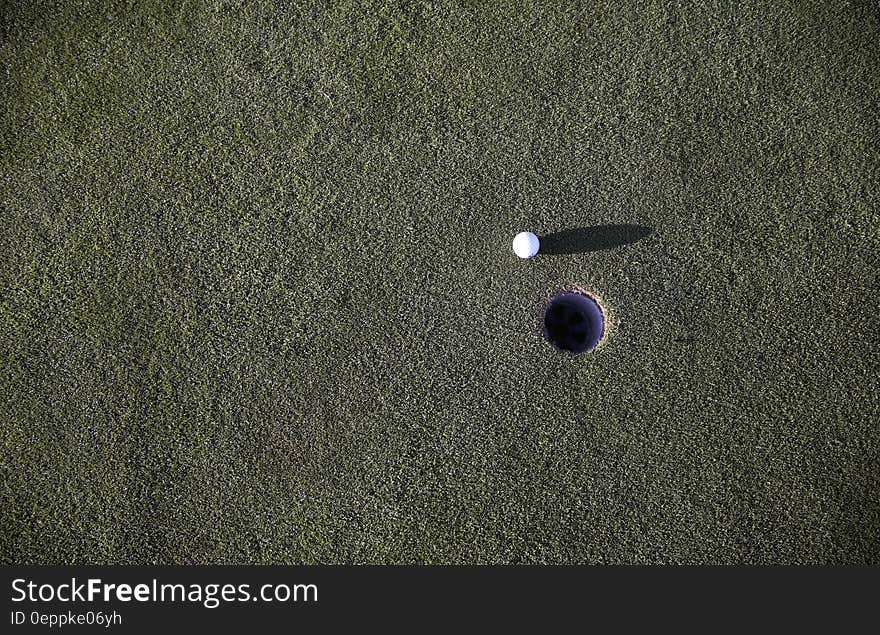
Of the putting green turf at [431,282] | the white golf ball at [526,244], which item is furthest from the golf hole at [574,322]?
the white golf ball at [526,244]

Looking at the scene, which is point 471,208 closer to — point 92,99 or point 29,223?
Result: point 92,99

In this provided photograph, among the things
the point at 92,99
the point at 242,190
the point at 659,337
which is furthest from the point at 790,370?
the point at 92,99

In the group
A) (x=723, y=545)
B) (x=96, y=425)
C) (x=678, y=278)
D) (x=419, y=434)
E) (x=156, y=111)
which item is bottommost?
(x=723, y=545)

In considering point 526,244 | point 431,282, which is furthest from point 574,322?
point 431,282

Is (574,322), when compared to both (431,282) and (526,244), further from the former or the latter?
(431,282)

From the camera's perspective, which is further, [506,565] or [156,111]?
[156,111]

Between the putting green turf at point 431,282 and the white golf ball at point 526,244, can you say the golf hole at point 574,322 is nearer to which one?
the putting green turf at point 431,282

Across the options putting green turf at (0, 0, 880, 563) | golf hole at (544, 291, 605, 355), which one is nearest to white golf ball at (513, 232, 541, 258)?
putting green turf at (0, 0, 880, 563)
